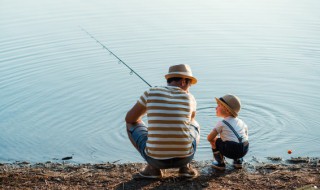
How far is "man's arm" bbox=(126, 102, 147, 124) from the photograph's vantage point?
4852 mm

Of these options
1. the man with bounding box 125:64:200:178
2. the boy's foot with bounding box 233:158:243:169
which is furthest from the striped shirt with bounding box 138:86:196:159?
the boy's foot with bounding box 233:158:243:169

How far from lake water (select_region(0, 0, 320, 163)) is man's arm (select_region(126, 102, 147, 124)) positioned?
5.14 feet

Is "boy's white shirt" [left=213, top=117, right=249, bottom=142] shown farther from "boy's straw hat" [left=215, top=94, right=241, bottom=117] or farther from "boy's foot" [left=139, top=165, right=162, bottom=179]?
"boy's foot" [left=139, top=165, right=162, bottom=179]

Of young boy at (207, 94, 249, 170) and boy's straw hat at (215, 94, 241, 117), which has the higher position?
boy's straw hat at (215, 94, 241, 117)

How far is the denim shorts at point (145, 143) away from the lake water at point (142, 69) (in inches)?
55.9

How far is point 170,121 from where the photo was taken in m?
4.64

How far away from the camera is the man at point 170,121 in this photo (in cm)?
464

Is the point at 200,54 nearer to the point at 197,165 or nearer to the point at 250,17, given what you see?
the point at 250,17

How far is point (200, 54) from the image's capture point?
10992 mm

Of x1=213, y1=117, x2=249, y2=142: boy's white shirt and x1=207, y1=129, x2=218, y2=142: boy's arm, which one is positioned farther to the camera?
x1=207, y1=129, x2=218, y2=142: boy's arm

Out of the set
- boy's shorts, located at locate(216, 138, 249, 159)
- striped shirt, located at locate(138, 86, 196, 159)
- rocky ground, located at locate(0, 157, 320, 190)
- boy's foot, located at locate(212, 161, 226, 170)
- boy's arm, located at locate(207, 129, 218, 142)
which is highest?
striped shirt, located at locate(138, 86, 196, 159)

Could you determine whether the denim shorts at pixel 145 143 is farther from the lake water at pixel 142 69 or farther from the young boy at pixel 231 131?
the lake water at pixel 142 69

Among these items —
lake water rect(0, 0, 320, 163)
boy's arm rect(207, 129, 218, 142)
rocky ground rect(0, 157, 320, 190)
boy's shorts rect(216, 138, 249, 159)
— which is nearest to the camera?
rocky ground rect(0, 157, 320, 190)

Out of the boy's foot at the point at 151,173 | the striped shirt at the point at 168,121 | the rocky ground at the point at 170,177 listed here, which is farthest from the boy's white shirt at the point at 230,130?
the boy's foot at the point at 151,173
